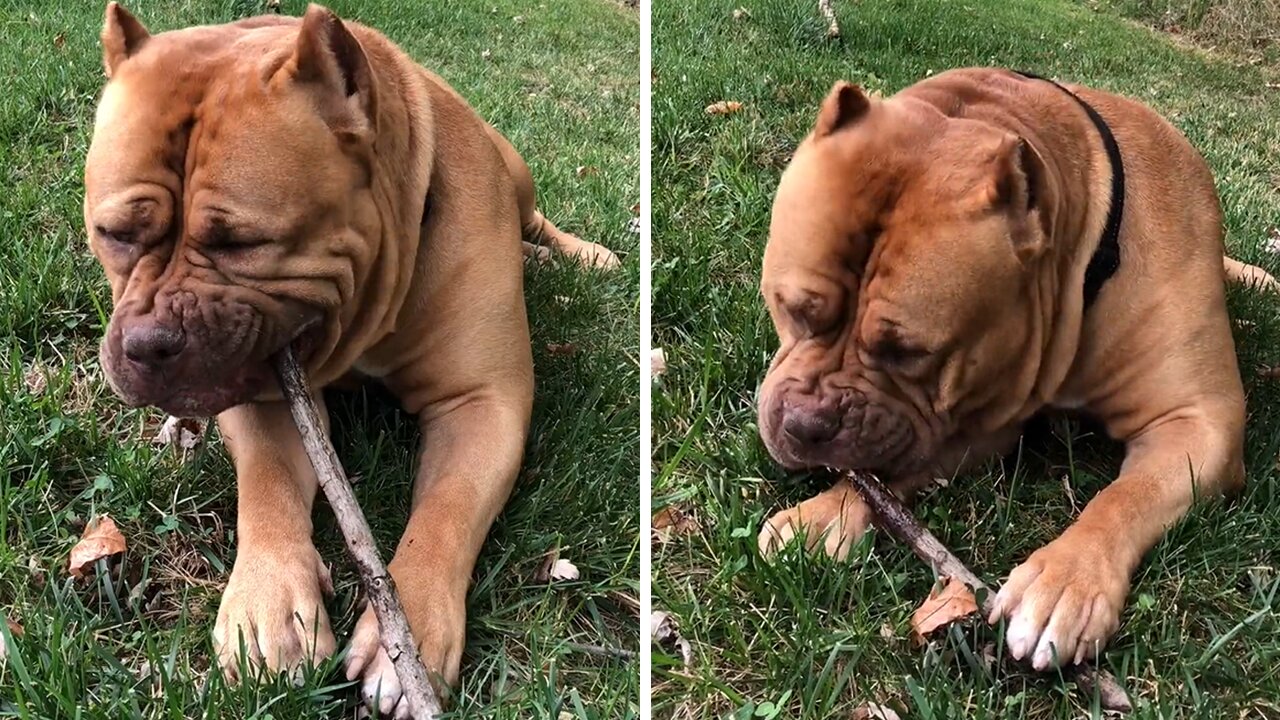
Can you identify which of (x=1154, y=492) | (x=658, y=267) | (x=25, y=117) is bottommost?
(x=25, y=117)

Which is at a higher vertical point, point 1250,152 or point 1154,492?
point 1250,152

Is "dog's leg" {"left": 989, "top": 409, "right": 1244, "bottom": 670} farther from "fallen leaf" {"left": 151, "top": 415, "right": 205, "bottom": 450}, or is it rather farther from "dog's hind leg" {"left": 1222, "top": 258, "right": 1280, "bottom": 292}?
"fallen leaf" {"left": 151, "top": 415, "right": 205, "bottom": 450}

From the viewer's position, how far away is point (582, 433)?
184 cm

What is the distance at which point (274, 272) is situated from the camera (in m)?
1.45

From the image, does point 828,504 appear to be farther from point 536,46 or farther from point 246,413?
point 536,46

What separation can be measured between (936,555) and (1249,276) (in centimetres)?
105

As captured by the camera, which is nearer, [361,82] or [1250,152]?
[361,82]

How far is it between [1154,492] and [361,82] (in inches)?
49.8

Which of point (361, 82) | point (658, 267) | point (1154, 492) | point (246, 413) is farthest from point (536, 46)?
point (1154, 492)

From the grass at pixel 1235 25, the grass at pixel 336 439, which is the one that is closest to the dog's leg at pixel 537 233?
the grass at pixel 336 439

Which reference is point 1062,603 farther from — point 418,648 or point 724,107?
point 724,107

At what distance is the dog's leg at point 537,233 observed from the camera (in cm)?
238

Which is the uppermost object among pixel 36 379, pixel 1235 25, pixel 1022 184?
pixel 1235 25

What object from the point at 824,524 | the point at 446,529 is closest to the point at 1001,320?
the point at 824,524
